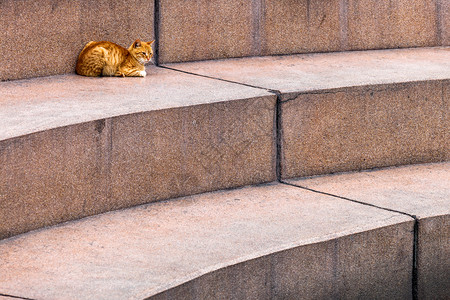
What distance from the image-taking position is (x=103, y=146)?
2910 mm

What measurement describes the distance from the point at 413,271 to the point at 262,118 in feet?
3.00

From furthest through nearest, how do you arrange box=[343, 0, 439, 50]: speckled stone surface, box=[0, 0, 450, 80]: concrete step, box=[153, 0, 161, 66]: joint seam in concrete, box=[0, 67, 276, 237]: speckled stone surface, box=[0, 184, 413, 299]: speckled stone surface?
1. box=[343, 0, 439, 50]: speckled stone surface
2. box=[153, 0, 161, 66]: joint seam in concrete
3. box=[0, 0, 450, 80]: concrete step
4. box=[0, 67, 276, 237]: speckled stone surface
5. box=[0, 184, 413, 299]: speckled stone surface

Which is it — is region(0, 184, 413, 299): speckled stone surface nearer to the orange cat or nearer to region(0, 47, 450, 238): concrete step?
region(0, 47, 450, 238): concrete step

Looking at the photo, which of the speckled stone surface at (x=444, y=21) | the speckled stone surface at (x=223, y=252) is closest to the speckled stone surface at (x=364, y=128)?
the speckled stone surface at (x=223, y=252)

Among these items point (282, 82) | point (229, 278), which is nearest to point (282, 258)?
point (229, 278)

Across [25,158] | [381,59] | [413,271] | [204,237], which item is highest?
[381,59]

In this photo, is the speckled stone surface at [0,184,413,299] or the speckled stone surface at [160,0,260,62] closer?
the speckled stone surface at [0,184,413,299]

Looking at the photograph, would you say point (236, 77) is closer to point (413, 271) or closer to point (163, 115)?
point (163, 115)

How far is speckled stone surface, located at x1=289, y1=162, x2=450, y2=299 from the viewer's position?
3039mm

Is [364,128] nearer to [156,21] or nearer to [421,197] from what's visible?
[421,197]

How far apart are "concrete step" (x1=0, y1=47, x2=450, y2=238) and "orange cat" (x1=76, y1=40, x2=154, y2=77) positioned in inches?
2.4

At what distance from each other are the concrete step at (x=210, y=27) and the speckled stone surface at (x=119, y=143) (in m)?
0.19

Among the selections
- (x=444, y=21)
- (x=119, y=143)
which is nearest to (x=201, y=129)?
(x=119, y=143)

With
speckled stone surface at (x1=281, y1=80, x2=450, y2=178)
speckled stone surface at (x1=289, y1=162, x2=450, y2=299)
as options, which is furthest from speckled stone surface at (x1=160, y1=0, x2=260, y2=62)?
speckled stone surface at (x1=289, y1=162, x2=450, y2=299)
